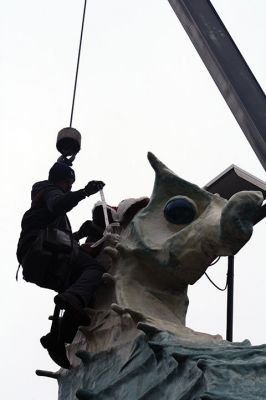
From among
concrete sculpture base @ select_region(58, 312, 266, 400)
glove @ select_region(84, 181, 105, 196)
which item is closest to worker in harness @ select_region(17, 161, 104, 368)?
glove @ select_region(84, 181, 105, 196)

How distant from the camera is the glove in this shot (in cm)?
Result: 553

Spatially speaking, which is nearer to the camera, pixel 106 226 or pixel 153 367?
pixel 153 367

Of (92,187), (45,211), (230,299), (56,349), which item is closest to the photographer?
(56,349)

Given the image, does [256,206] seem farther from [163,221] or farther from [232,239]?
[163,221]

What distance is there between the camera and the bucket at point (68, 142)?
6.26 metres

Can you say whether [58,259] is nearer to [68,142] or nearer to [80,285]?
[80,285]

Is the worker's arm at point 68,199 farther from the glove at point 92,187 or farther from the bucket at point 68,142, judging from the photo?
the bucket at point 68,142

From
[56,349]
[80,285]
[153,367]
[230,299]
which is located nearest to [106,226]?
[80,285]

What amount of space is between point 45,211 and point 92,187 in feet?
1.24

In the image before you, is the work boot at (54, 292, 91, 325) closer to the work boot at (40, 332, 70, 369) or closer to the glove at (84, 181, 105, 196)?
the work boot at (40, 332, 70, 369)

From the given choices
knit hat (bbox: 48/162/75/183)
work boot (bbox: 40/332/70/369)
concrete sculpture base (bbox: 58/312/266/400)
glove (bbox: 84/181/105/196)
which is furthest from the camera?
knit hat (bbox: 48/162/75/183)

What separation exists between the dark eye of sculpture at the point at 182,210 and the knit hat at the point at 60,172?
2.98 ft

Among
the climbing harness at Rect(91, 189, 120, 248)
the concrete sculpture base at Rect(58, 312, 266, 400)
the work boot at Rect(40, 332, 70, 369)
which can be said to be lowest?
the concrete sculpture base at Rect(58, 312, 266, 400)

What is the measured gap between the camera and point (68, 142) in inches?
247
